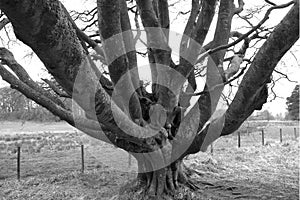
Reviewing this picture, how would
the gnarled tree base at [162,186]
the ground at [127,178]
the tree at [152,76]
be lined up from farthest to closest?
the ground at [127,178] → the gnarled tree base at [162,186] → the tree at [152,76]

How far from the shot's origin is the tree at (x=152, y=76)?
1.57 m

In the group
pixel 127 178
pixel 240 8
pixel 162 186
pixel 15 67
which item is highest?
pixel 240 8

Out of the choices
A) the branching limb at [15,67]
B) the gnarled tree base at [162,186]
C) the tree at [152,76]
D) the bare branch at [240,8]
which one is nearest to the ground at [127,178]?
the gnarled tree base at [162,186]

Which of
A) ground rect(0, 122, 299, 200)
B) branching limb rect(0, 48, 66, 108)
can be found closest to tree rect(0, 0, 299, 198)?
branching limb rect(0, 48, 66, 108)

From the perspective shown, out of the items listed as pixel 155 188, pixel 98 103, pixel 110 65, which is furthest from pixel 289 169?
pixel 98 103

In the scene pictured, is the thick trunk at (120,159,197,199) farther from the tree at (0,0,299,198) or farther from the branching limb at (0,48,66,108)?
the branching limb at (0,48,66,108)

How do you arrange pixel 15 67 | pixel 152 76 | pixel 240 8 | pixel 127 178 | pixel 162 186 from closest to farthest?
pixel 15 67 < pixel 162 186 < pixel 152 76 < pixel 240 8 < pixel 127 178

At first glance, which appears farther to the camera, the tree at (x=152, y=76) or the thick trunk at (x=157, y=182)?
the thick trunk at (x=157, y=182)

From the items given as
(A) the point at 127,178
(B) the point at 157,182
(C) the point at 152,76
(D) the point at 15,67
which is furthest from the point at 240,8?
(A) the point at 127,178

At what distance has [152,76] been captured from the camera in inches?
201

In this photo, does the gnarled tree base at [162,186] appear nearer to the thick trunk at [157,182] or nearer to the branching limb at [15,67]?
the thick trunk at [157,182]

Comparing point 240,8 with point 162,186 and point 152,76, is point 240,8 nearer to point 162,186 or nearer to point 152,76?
point 152,76

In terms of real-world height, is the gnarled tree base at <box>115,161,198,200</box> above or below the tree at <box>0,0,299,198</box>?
below

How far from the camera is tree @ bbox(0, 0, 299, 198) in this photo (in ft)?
5.14
